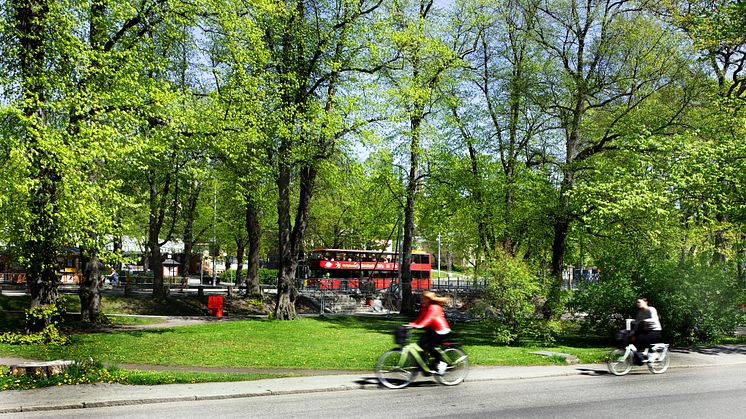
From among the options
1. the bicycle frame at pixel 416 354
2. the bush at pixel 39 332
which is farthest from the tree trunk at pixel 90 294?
the bicycle frame at pixel 416 354

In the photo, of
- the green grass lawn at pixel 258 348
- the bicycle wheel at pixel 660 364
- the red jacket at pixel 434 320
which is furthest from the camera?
the green grass lawn at pixel 258 348

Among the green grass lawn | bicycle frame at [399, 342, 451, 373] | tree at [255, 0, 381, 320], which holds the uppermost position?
tree at [255, 0, 381, 320]

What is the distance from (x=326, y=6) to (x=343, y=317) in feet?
51.7

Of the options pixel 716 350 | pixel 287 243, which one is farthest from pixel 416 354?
pixel 287 243

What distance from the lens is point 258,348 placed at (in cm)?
1795

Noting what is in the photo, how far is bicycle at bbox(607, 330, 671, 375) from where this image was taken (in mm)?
14156

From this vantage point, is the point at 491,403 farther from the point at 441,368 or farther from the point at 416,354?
the point at 416,354

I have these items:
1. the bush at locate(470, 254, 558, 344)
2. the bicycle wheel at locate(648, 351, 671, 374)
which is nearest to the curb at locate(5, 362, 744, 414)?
the bicycle wheel at locate(648, 351, 671, 374)

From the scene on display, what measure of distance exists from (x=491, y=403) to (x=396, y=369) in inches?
83.1

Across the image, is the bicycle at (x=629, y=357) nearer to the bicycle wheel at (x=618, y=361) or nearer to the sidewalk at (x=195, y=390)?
the bicycle wheel at (x=618, y=361)

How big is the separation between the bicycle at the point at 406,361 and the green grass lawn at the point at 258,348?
2.84 m

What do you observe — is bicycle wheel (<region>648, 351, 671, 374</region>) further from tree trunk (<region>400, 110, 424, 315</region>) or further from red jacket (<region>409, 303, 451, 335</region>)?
tree trunk (<region>400, 110, 424, 315</region>)

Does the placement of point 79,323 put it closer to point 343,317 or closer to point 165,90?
point 165,90

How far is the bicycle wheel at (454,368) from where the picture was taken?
39.3ft
